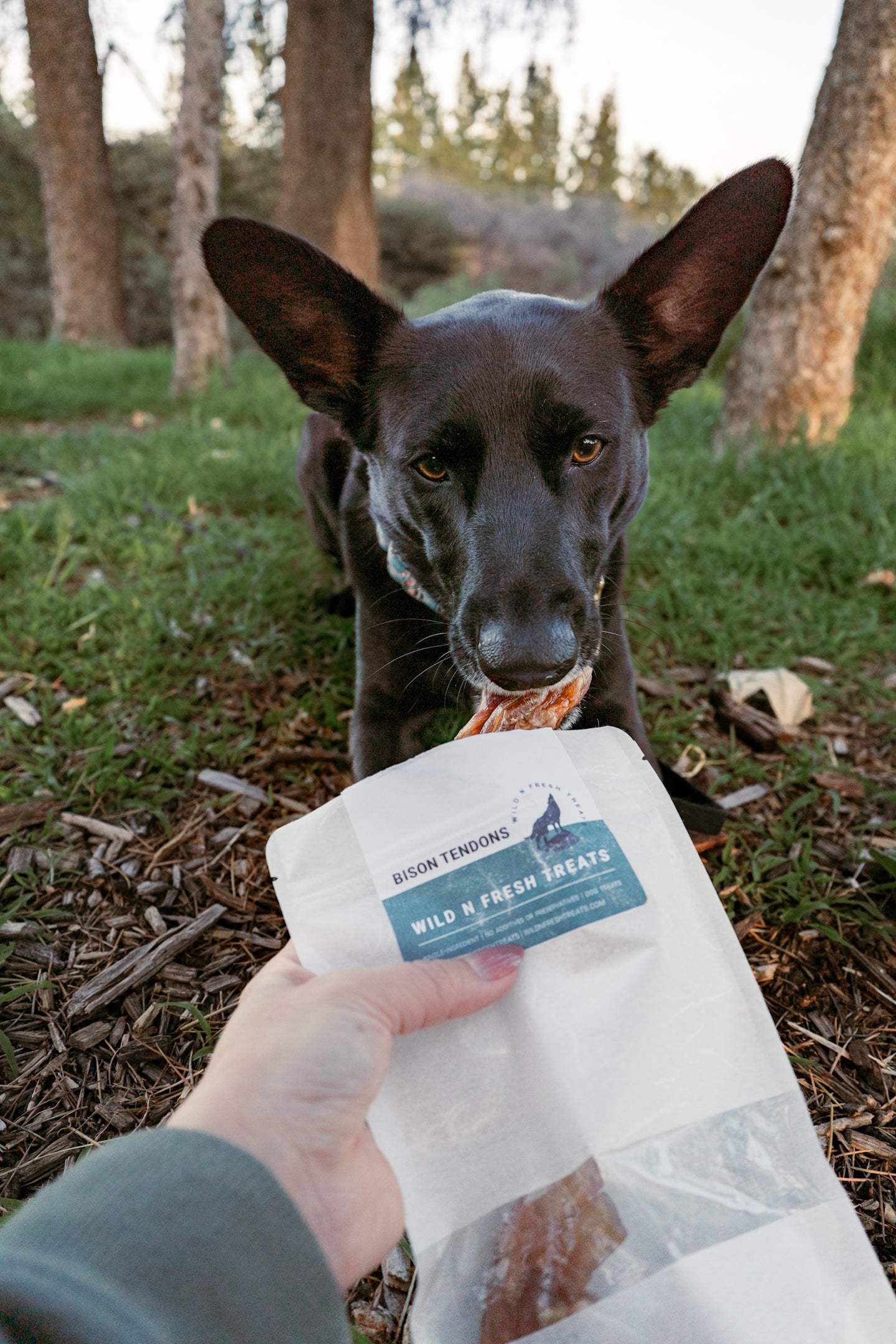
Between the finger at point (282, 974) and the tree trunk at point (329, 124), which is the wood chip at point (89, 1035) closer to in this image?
the finger at point (282, 974)

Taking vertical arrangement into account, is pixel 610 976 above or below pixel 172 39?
below

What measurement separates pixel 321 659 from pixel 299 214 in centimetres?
530

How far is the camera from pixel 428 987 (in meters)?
0.91

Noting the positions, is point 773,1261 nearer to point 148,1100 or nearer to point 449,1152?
point 449,1152

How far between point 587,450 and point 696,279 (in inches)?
21.1

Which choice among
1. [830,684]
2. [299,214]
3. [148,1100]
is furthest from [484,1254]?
[299,214]

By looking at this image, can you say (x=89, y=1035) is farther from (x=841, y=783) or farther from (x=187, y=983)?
(x=841, y=783)

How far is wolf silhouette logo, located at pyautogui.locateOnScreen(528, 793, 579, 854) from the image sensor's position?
102 cm

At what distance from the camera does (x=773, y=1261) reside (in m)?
0.85

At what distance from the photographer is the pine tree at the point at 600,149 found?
2594cm

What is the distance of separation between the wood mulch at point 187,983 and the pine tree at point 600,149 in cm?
2832

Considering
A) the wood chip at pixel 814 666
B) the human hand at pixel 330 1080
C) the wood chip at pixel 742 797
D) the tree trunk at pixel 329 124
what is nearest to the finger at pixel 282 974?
the human hand at pixel 330 1080

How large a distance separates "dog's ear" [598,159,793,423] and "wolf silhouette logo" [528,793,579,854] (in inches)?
49.4

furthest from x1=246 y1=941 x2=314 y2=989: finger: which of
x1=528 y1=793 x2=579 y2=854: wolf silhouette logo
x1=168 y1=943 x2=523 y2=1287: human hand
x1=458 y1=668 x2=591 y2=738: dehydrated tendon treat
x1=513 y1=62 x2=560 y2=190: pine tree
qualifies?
x1=513 y1=62 x2=560 y2=190: pine tree
